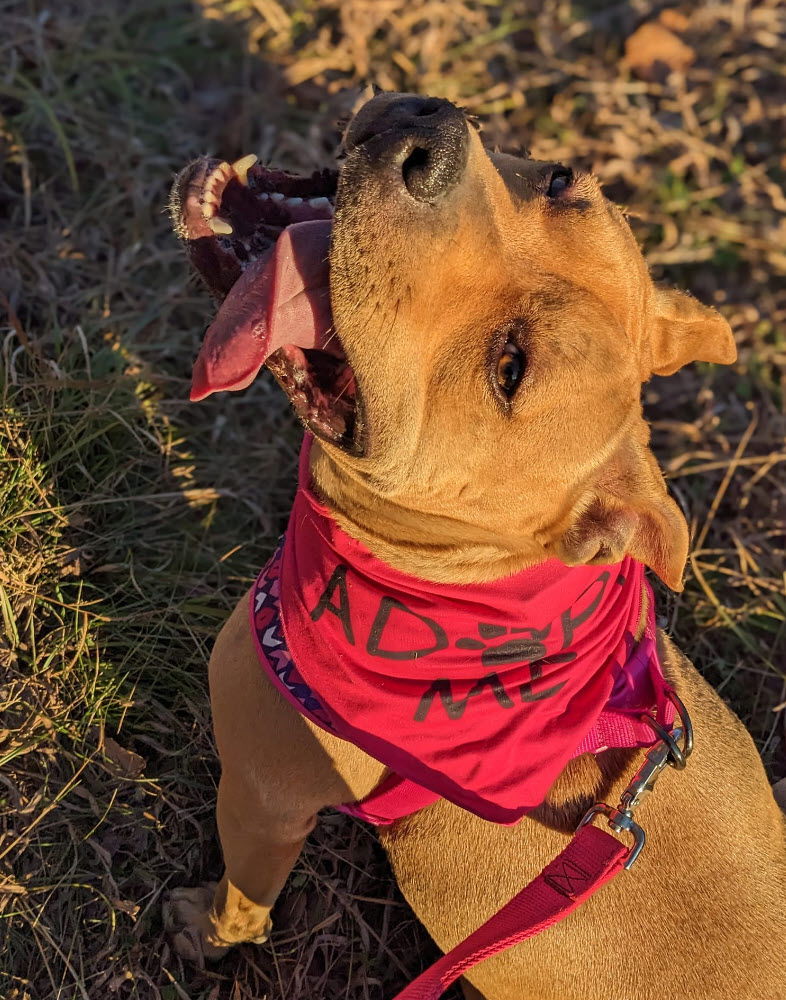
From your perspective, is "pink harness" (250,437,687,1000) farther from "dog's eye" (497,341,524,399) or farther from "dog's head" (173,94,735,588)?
"dog's eye" (497,341,524,399)

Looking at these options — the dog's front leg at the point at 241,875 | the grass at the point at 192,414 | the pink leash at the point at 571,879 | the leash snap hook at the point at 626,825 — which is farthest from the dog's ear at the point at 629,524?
the grass at the point at 192,414

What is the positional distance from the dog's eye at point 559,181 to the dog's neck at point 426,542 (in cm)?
112

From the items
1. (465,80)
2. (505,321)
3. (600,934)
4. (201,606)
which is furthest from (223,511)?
(465,80)

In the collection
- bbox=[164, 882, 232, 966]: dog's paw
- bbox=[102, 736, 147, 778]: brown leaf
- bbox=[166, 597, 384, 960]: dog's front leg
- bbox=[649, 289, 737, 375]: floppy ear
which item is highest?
bbox=[649, 289, 737, 375]: floppy ear

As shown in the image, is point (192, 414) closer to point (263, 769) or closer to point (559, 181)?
point (263, 769)

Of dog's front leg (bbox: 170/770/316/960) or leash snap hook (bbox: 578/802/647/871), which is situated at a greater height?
leash snap hook (bbox: 578/802/647/871)

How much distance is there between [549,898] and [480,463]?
1.32 metres

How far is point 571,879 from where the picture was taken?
2.76 meters

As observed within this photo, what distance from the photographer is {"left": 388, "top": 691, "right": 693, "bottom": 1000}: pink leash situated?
2.73 meters

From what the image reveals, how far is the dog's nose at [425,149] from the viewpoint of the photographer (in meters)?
2.49

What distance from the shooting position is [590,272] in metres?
2.84

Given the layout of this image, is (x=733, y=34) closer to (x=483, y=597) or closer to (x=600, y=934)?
(x=483, y=597)

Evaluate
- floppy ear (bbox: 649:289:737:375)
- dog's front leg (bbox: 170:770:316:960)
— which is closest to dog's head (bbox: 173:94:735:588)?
floppy ear (bbox: 649:289:737:375)

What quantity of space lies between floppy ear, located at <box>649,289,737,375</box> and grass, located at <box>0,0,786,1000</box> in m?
1.61
